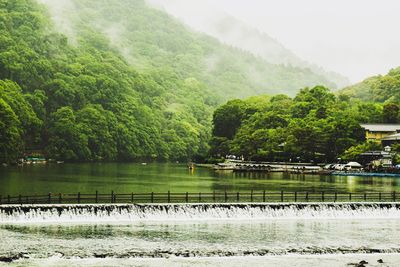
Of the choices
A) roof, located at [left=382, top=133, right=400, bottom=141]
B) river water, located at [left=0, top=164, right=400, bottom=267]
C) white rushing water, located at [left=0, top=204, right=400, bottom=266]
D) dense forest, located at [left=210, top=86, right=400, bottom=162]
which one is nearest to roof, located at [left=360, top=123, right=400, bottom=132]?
dense forest, located at [left=210, top=86, right=400, bottom=162]

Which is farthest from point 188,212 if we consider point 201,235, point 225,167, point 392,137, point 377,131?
point 377,131

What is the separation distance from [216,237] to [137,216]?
389 inches

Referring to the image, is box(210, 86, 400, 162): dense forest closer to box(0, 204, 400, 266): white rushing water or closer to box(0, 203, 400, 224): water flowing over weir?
box(0, 203, 400, 224): water flowing over weir

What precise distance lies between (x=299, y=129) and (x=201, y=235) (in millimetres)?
93274

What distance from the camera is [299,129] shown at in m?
136

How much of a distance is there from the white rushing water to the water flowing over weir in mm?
80

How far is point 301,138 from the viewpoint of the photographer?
136 meters

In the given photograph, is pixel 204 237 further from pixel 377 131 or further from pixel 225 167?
pixel 377 131

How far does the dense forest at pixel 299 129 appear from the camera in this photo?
13388 cm

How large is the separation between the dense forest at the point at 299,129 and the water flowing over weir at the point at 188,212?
6977 cm

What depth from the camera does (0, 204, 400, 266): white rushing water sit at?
3806 cm

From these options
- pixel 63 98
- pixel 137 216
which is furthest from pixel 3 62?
pixel 137 216

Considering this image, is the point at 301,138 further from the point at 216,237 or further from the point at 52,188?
the point at 216,237

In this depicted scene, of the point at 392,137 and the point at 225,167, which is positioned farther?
the point at 225,167
